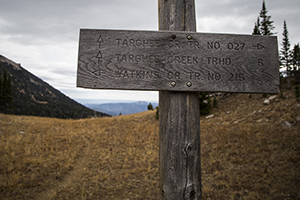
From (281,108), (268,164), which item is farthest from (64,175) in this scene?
(281,108)

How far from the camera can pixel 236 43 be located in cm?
189

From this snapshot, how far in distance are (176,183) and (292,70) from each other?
34.7 meters

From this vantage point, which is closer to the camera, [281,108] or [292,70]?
[281,108]

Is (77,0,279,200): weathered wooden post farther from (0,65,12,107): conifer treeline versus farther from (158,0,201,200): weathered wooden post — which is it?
(0,65,12,107): conifer treeline

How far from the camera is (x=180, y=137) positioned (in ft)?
6.09

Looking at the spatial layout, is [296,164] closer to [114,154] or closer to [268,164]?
[268,164]

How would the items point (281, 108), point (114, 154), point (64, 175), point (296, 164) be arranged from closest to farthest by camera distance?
point (296, 164), point (64, 175), point (114, 154), point (281, 108)

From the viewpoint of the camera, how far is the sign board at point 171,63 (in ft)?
5.87

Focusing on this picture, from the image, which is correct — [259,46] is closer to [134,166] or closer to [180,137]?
[180,137]

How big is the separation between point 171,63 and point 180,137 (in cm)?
84

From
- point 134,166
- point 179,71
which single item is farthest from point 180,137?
point 134,166

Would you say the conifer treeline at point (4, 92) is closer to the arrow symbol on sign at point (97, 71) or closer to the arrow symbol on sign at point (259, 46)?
the arrow symbol on sign at point (97, 71)

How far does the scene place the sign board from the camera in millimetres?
1789

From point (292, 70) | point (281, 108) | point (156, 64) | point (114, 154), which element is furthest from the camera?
point (292, 70)
